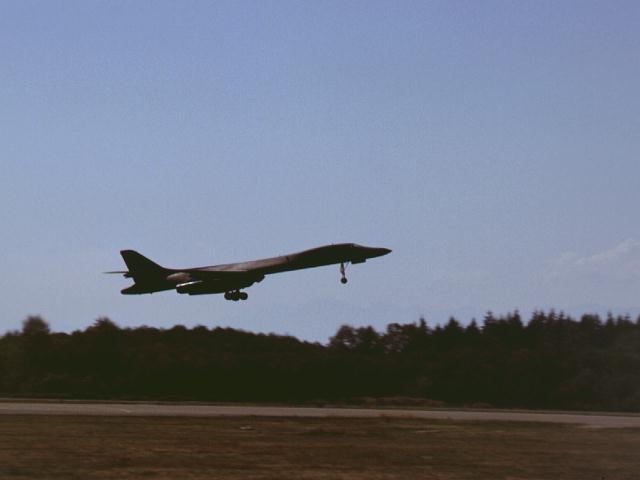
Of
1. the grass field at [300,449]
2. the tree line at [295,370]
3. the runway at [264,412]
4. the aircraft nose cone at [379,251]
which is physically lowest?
the grass field at [300,449]

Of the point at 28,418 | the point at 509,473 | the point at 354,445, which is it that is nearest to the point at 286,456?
the point at 354,445

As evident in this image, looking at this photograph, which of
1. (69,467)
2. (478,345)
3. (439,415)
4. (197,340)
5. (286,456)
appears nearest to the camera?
(69,467)

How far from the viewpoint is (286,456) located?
3503 cm

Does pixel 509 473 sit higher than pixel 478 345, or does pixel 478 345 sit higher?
pixel 478 345

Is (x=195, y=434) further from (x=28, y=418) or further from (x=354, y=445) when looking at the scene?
(x=28, y=418)

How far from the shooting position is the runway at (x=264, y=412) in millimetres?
51375

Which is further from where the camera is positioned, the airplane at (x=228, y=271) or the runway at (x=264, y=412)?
the runway at (x=264, y=412)

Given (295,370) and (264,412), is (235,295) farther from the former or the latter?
(295,370)

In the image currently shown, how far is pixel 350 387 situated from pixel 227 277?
3887cm

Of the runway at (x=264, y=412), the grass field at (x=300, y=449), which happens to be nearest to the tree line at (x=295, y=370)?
the runway at (x=264, y=412)

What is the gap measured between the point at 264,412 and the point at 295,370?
79.9 ft

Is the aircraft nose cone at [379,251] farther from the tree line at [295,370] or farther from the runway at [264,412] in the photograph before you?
the tree line at [295,370]

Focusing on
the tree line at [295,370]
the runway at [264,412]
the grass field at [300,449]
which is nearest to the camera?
the grass field at [300,449]

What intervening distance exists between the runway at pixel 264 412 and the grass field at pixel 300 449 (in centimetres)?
358
